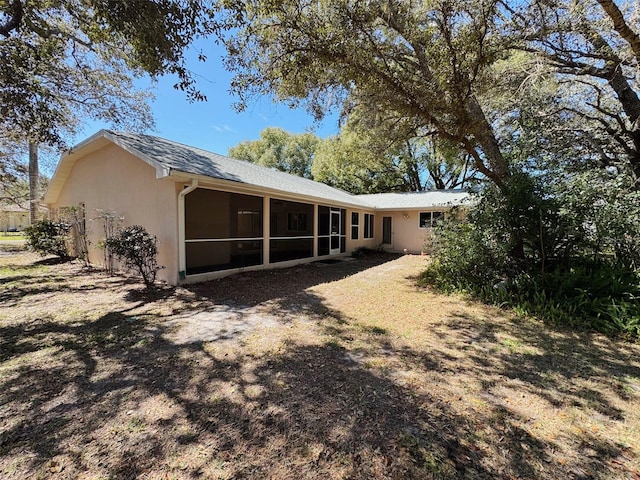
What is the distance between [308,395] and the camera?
271 centimetres

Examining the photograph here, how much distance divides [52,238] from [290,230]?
848 centimetres

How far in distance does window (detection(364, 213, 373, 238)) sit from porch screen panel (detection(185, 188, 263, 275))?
7.75 metres

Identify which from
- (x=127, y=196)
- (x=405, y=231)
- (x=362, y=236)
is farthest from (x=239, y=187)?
(x=405, y=231)

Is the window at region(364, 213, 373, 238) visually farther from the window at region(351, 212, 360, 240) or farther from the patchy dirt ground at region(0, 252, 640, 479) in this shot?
the patchy dirt ground at region(0, 252, 640, 479)

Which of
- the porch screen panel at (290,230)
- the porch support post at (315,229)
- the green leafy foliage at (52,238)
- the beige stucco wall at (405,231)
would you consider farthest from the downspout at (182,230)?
the beige stucco wall at (405,231)

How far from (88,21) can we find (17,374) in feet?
19.9

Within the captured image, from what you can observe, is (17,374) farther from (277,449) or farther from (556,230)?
(556,230)

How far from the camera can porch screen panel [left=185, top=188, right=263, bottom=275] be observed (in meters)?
7.72

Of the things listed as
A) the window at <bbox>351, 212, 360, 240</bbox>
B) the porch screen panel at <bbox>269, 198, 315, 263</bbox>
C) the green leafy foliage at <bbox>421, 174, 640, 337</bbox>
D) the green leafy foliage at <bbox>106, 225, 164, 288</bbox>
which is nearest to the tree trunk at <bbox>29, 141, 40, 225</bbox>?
the green leafy foliage at <bbox>106, 225, 164, 288</bbox>

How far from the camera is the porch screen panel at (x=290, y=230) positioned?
373 inches

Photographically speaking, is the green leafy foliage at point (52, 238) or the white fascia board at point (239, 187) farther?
the green leafy foliage at point (52, 238)

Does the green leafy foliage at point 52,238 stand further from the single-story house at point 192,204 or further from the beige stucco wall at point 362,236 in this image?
the beige stucco wall at point 362,236

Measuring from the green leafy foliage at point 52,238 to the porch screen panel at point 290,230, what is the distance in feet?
24.9

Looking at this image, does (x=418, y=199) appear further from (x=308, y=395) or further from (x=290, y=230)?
(x=308, y=395)
